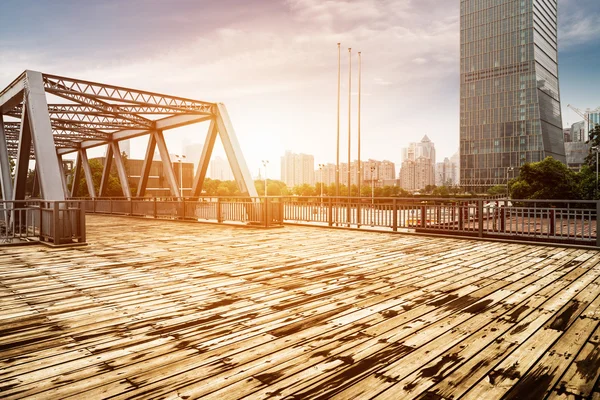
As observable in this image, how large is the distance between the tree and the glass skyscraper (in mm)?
70240

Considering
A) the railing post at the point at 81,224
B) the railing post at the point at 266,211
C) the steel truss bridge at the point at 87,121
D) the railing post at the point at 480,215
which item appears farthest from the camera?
the railing post at the point at 266,211

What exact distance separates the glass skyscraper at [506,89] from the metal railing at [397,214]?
314ft

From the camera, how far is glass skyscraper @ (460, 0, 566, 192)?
97.6 metres

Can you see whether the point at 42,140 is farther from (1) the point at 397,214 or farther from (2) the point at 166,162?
(1) the point at 397,214

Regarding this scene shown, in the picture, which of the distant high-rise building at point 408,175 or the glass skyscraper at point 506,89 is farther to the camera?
the distant high-rise building at point 408,175

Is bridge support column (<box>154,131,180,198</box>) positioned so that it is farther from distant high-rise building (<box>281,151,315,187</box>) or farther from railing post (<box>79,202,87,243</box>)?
distant high-rise building (<box>281,151,315,187</box>)

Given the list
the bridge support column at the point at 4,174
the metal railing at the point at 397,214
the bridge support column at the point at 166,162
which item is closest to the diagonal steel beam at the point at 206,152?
the metal railing at the point at 397,214

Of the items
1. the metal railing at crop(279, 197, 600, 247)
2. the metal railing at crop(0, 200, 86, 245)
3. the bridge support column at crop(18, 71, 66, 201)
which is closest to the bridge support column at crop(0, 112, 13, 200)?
the bridge support column at crop(18, 71, 66, 201)

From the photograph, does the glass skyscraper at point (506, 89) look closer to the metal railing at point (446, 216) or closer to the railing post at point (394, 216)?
the metal railing at point (446, 216)

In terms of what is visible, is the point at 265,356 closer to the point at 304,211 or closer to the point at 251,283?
the point at 251,283

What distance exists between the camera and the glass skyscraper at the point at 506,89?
97.6 meters

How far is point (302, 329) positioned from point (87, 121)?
2171 cm

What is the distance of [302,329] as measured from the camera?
346 centimetres

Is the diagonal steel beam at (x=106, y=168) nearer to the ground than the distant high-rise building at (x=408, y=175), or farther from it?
nearer to the ground
